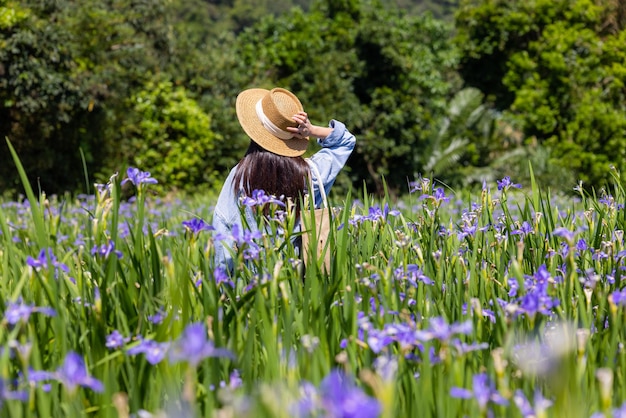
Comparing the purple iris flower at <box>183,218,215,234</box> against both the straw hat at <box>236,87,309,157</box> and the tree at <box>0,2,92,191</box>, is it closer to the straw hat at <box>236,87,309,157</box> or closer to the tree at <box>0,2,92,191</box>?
the straw hat at <box>236,87,309,157</box>

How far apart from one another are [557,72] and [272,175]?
13.7 m

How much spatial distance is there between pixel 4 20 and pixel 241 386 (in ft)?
29.2

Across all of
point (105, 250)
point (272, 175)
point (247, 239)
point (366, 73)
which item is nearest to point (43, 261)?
point (105, 250)

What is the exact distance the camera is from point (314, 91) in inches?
517

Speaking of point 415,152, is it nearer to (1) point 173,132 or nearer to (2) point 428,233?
(1) point 173,132

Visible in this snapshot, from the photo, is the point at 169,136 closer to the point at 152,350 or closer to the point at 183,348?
the point at 152,350

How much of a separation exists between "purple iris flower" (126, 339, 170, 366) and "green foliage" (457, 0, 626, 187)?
12163 millimetres

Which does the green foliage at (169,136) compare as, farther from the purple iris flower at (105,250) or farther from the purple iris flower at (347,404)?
the purple iris flower at (347,404)

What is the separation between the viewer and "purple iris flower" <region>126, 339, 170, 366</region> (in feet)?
3.61

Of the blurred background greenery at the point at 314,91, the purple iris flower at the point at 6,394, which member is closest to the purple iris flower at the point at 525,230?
the purple iris flower at the point at 6,394

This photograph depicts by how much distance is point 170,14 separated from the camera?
43.1 ft

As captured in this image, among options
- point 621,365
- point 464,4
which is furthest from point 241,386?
point 464,4

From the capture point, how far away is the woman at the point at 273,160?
101 inches

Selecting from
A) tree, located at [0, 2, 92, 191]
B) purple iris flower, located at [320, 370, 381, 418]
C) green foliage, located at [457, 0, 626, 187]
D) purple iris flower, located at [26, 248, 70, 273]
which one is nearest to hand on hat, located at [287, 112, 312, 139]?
purple iris flower, located at [26, 248, 70, 273]
